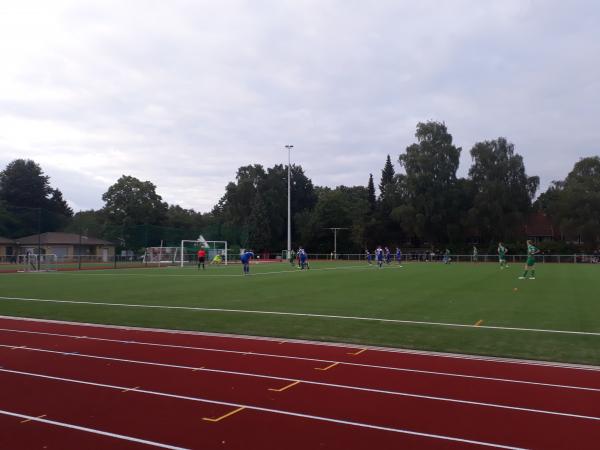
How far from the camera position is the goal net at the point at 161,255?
50.4m

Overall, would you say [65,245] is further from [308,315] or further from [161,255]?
[308,315]

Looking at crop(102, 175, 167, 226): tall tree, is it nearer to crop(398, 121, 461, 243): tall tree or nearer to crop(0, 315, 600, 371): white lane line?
crop(398, 121, 461, 243): tall tree

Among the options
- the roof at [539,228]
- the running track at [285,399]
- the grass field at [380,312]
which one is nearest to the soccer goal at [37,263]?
the grass field at [380,312]

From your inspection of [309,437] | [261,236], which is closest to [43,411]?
[309,437]

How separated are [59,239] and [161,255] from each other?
977 cm

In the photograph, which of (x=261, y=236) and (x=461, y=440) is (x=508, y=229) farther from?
(x=461, y=440)

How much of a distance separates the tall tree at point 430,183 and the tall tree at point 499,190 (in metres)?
3.15

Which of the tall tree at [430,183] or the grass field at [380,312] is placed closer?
the grass field at [380,312]

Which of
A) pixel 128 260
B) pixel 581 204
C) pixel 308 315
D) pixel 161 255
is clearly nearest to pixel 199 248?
pixel 161 255

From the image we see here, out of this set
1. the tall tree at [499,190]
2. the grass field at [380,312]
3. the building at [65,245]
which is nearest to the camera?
the grass field at [380,312]

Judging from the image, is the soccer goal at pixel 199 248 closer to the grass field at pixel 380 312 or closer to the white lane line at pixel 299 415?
the grass field at pixel 380 312

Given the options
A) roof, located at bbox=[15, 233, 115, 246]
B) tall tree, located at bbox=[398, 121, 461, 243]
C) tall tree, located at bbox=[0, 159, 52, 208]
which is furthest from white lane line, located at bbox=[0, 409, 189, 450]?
tall tree, located at bbox=[0, 159, 52, 208]

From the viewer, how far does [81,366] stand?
26.7 feet

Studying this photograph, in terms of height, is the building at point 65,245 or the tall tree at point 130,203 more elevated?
the tall tree at point 130,203
